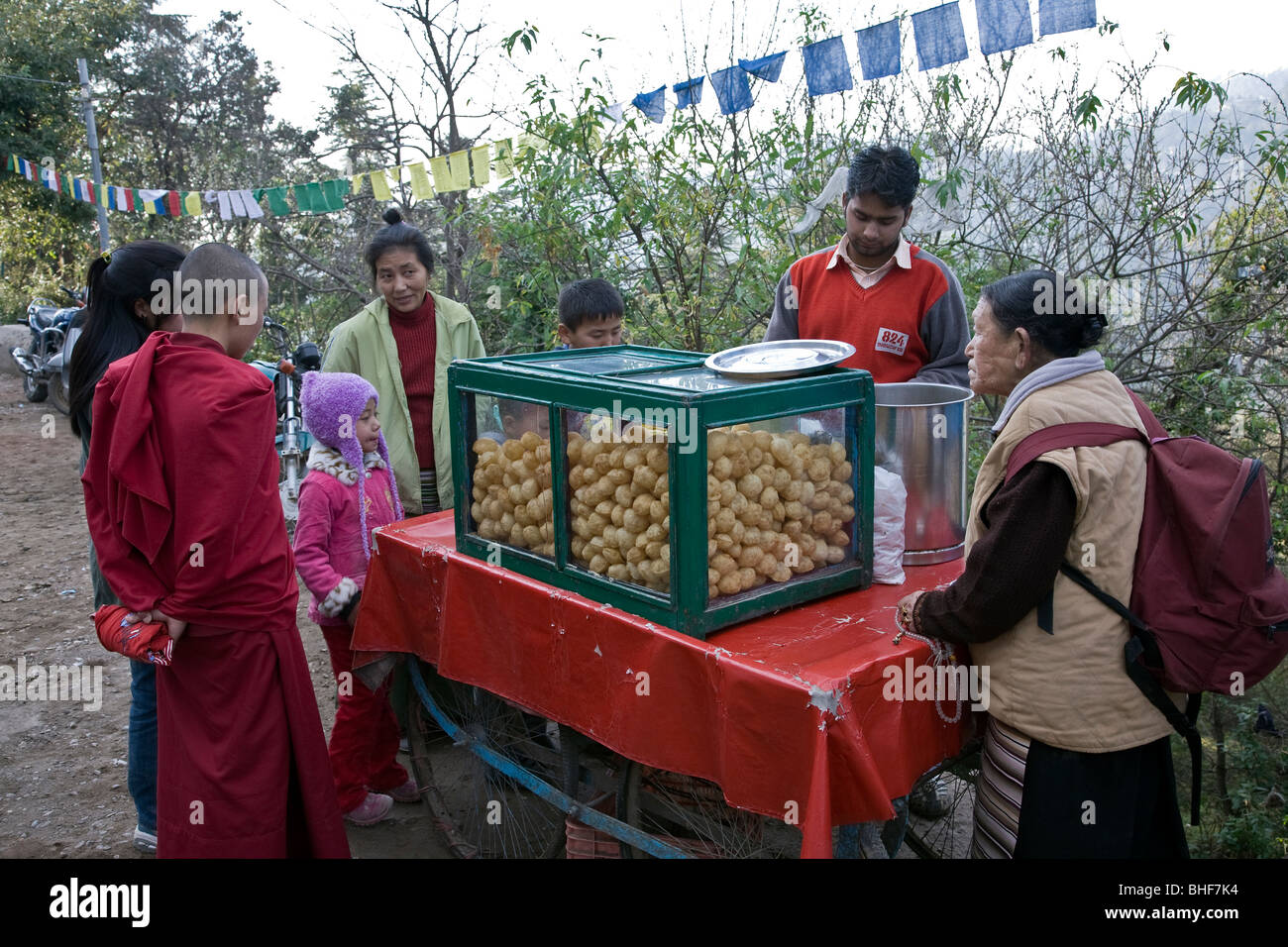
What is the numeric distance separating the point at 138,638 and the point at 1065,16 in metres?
4.64

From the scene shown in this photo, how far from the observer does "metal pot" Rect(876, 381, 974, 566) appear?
8.02 ft

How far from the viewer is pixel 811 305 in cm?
328

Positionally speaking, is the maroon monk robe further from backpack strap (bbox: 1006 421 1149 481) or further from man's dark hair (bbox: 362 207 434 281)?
backpack strap (bbox: 1006 421 1149 481)

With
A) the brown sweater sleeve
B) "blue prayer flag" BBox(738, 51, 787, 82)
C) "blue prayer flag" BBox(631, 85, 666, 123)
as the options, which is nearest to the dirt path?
the brown sweater sleeve

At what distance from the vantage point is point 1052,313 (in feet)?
6.68

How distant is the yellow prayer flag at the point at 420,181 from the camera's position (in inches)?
279

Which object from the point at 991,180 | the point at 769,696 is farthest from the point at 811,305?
the point at 991,180

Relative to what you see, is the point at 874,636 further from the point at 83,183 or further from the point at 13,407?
the point at 13,407

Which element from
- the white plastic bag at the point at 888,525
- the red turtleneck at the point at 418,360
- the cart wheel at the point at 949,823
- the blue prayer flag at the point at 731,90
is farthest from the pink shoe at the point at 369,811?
the blue prayer flag at the point at 731,90

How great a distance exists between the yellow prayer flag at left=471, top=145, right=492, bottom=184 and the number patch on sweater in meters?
4.41

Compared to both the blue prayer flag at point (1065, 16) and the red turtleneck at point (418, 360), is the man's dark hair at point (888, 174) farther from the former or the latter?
the blue prayer flag at point (1065, 16)

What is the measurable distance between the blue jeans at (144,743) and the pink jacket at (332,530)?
545 mm

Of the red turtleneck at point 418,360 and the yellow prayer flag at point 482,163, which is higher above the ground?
the yellow prayer flag at point 482,163

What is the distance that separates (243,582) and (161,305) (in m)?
0.94
